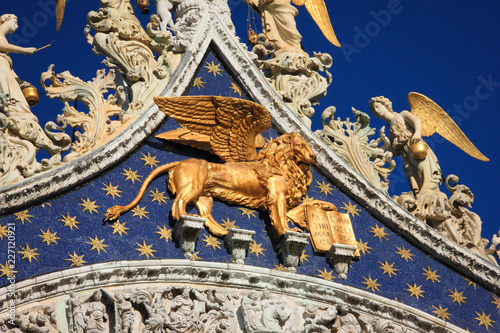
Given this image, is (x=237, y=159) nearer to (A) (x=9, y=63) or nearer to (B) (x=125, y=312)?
(B) (x=125, y=312)

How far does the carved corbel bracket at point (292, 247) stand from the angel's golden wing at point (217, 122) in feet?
3.78

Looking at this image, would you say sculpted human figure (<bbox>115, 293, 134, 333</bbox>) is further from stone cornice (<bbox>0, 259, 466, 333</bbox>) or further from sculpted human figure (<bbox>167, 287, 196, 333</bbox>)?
sculpted human figure (<bbox>167, 287, 196, 333</bbox>)

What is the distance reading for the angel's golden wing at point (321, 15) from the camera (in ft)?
48.0

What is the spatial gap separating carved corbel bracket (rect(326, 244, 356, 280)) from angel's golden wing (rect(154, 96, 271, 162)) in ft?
4.73

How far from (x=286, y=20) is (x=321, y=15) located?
82 centimetres

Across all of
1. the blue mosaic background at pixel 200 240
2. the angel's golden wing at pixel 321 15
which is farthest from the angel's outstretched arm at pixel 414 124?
the angel's golden wing at pixel 321 15

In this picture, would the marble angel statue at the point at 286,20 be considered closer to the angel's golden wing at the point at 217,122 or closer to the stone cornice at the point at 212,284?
the angel's golden wing at the point at 217,122

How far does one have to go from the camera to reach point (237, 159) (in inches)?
479

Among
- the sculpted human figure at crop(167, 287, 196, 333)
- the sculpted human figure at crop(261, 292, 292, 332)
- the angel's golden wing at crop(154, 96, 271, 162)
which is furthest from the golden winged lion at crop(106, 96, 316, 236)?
the sculpted human figure at crop(167, 287, 196, 333)

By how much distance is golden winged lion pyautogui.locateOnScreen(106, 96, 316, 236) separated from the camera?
38.7 feet

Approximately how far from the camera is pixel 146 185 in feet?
37.8

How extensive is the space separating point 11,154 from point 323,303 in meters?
3.74

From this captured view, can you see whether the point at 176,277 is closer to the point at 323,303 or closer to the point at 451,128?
the point at 323,303

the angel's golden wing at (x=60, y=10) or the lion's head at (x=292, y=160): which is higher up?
the angel's golden wing at (x=60, y=10)
